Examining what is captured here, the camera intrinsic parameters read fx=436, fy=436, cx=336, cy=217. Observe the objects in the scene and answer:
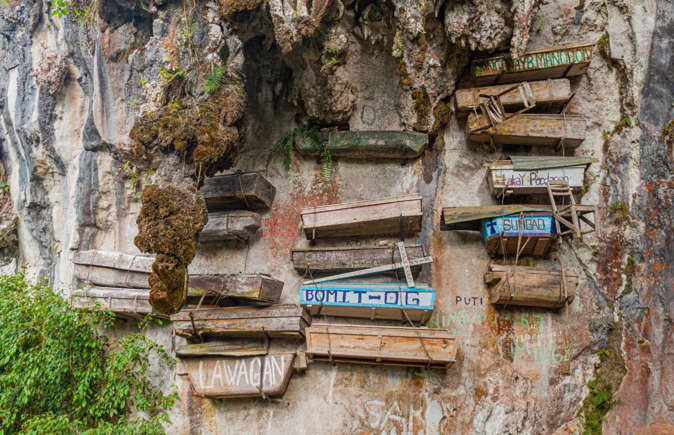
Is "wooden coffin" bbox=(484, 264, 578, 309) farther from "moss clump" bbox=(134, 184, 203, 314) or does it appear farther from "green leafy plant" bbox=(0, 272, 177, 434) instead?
"green leafy plant" bbox=(0, 272, 177, 434)

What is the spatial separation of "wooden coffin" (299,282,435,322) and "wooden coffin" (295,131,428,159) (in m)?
1.94

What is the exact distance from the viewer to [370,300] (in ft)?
17.8

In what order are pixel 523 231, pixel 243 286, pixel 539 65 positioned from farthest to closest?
1. pixel 539 65
2. pixel 243 286
3. pixel 523 231

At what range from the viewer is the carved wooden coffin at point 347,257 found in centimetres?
560

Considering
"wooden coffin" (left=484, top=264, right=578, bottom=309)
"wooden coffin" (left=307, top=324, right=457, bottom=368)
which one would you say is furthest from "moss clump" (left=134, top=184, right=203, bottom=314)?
"wooden coffin" (left=484, top=264, right=578, bottom=309)

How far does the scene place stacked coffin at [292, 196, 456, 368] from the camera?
5.18m

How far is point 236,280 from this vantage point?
573 cm

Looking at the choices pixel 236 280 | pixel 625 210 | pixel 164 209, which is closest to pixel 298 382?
pixel 236 280

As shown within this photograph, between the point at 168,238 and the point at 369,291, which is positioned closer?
the point at 168,238

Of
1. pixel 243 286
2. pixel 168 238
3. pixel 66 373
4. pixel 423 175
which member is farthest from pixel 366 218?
pixel 66 373

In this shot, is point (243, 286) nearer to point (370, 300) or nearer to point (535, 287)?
point (370, 300)

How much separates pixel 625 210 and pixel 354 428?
14.9 feet

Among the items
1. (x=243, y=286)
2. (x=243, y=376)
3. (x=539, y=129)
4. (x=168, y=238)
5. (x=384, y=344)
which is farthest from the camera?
(x=539, y=129)

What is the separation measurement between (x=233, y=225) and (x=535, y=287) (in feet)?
13.1
